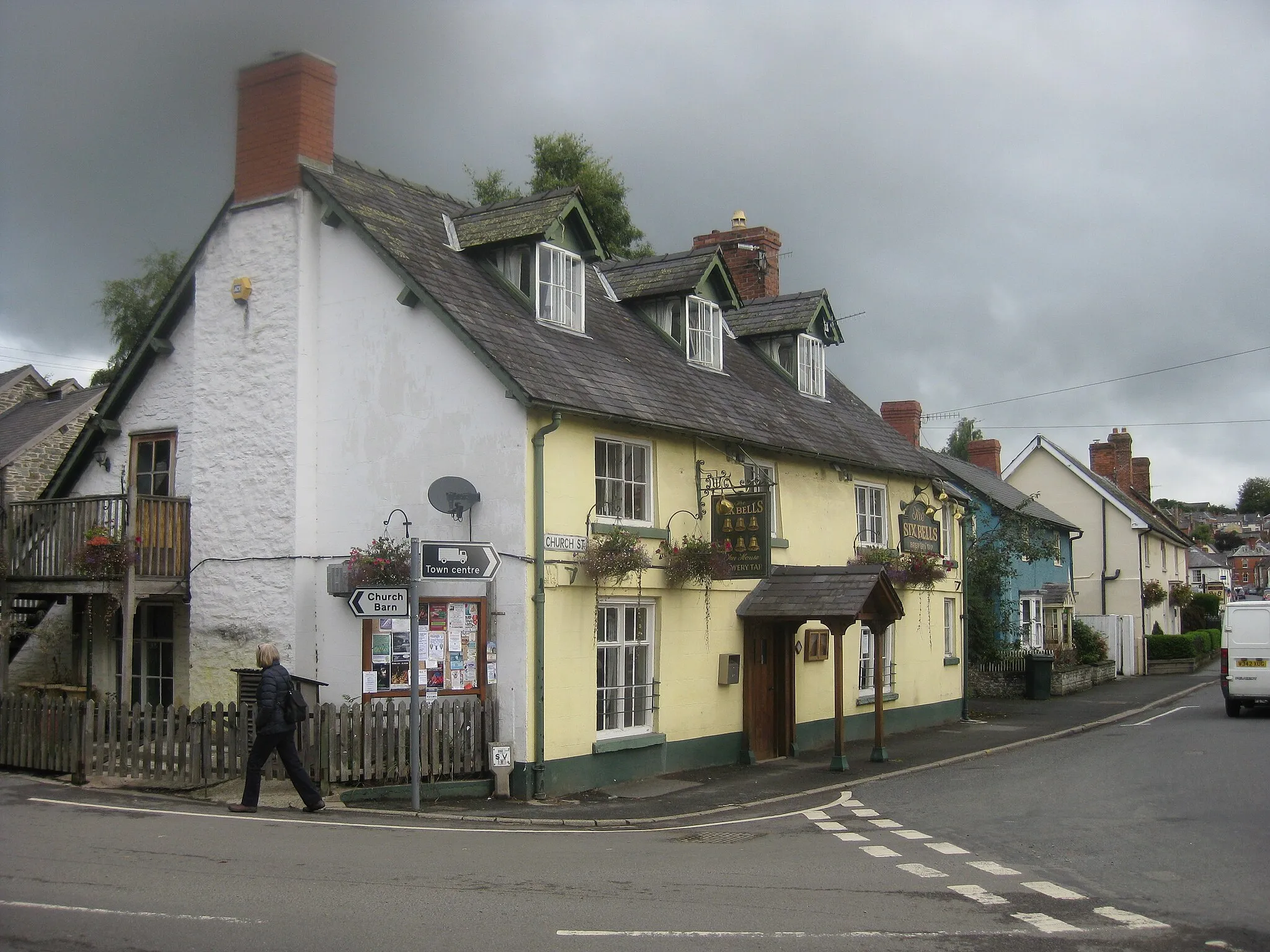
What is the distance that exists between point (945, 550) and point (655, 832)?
15.6 meters

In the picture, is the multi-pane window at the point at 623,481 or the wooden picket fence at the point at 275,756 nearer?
the wooden picket fence at the point at 275,756

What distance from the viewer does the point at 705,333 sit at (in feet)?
69.2

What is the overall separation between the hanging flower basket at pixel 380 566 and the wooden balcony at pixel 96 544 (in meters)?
3.71

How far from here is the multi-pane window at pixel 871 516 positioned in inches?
899

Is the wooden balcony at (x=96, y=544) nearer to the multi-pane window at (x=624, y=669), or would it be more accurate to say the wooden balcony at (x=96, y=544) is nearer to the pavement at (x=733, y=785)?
the pavement at (x=733, y=785)

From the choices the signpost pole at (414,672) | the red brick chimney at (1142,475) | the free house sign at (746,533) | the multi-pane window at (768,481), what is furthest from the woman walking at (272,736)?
the red brick chimney at (1142,475)

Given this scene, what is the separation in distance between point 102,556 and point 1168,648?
43.4 meters

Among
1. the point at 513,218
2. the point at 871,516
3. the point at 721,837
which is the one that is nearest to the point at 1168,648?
the point at 871,516

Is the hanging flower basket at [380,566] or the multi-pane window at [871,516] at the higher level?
the multi-pane window at [871,516]

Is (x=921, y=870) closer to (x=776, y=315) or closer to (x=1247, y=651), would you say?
(x=776, y=315)

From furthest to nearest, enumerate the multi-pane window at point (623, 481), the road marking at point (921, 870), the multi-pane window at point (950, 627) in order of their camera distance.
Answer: the multi-pane window at point (950, 627) → the multi-pane window at point (623, 481) → the road marking at point (921, 870)

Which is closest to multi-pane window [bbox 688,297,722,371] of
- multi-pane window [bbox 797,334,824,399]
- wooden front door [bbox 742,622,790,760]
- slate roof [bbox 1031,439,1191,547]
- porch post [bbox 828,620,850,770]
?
multi-pane window [bbox 797,334,824,399]

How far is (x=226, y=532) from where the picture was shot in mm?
17109

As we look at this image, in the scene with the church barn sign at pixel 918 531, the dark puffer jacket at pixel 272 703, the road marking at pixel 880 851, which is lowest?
the road marking at pixel 880 851
